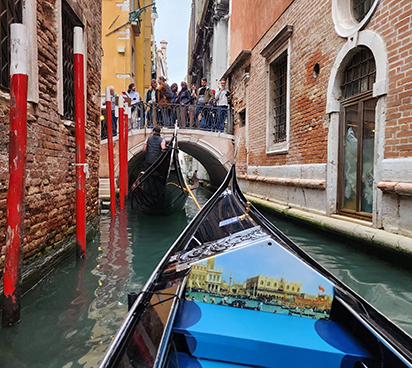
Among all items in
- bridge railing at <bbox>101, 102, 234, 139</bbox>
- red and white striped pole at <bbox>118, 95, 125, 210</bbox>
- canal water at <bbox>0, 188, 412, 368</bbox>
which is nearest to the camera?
canal water at <bbox>0, 188, 412, 368</bbox>

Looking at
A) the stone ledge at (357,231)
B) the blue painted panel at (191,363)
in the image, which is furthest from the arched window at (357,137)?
the blue painted panel at (191,363)

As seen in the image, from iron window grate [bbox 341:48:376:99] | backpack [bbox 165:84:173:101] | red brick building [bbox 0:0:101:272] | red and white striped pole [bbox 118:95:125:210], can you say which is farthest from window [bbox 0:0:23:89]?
backpack [bbox 165:84:173:101]

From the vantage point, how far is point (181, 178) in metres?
4.80

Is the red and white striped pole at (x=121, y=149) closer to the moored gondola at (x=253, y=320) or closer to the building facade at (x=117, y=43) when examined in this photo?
the moored gondola at (x=253, y=320)

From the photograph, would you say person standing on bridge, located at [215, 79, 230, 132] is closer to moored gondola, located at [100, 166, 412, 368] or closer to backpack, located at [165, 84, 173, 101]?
backpack, located at [165, 84, 173, 101]

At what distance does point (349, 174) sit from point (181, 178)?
2.31 meters

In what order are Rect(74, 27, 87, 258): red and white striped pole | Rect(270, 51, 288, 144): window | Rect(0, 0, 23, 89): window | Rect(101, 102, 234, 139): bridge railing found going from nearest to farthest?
Rect(0, 0, 23, 89): window, Rect(74, 27, 87, 258): red and white striped pole, Rect(270, 51, 288, 144): window, Rect(101, 102, 234, 139): bridge railing

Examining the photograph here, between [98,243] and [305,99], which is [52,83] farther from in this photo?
[305,99]

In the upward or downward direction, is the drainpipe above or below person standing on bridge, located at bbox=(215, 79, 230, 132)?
below

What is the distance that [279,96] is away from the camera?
206 inches

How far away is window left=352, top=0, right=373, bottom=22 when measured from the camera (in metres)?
3.24

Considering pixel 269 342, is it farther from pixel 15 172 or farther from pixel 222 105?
pixel 222 105

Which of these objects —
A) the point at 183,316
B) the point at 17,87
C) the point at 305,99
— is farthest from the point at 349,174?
the point at 17,87

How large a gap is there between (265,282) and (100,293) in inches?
46.1
